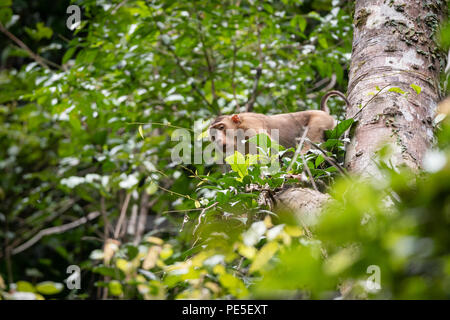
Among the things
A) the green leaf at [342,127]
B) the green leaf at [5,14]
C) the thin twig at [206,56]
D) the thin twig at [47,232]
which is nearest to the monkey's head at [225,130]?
the thin twig at [206,56]

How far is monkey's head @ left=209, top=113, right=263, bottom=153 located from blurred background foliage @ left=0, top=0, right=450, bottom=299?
224 millimetres

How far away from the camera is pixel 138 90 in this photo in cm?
424

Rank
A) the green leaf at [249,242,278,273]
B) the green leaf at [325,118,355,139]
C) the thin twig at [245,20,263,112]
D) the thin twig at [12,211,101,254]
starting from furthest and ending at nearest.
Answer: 1. the thin twig at [12,211,101,254]
2. the thin twig at [245,20,263,112]
3. the green leaf at [325,118,355,139]
4. the green leaf at [249,242,278,273]

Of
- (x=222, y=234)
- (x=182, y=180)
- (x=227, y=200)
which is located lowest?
Result: (x=222, y=234)

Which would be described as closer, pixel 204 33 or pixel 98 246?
pixel 204 33

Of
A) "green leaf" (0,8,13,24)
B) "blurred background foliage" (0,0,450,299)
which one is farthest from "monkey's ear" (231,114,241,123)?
"green leaf" (0,8,13,24)

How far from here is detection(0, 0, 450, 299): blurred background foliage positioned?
1.98 feet

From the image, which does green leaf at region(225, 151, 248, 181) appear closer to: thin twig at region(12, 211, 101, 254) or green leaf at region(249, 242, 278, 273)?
green leaf at region(249, 242, 278, 273)

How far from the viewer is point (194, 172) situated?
355 centimetres

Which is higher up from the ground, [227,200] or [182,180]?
[182,180]

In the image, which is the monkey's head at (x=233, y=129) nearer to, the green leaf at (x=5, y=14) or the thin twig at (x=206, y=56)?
the thin twig at (x=206, y=56)
